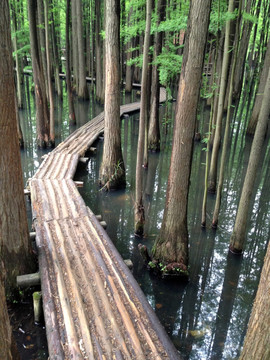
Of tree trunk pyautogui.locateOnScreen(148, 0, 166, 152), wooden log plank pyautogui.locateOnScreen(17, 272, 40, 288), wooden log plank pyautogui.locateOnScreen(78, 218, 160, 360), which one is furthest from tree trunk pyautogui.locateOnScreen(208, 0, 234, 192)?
wooden log plank pyautogui.locateOnScreen(17, 272, 40, 288)

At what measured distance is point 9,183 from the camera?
4465mm

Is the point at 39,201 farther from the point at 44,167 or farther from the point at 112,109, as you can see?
the point at 112,109

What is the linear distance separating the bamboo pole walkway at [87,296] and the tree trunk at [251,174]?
322 centimetres

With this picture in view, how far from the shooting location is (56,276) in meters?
4.92

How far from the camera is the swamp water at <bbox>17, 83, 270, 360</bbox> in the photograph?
5473 millimetres

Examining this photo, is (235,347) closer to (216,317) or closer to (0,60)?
(216,317)

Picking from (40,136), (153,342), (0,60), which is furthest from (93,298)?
(40,136)

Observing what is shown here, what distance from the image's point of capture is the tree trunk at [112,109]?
8862 mm

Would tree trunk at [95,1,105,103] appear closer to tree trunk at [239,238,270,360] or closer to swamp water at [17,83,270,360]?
swamp water at [17,83,270,360]

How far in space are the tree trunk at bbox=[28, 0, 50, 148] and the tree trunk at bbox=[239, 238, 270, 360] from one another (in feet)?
38.0

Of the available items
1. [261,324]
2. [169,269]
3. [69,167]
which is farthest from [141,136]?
[261,324]

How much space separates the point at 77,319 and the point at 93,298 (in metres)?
0.45

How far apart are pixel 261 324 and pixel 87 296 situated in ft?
9.24

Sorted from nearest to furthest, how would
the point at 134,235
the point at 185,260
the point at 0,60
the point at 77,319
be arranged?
the point at 0,60 < the point at 77,319 < the point at 185,260 < the point at 134,235
